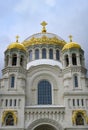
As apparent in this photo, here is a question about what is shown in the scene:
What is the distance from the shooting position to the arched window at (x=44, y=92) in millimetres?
32825

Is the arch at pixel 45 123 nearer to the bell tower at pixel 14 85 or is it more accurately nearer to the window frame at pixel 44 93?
the bell tower at pixel 14 85

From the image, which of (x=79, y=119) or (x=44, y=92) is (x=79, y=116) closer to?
(x=79, y=119)

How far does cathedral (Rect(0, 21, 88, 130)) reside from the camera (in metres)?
29.8

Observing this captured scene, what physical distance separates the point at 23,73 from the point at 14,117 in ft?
20.4

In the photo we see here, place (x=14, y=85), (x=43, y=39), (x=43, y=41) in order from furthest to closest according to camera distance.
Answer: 1. (x=43, y=39)
2. (x=43, y=41)
3. (x=14, y=85)

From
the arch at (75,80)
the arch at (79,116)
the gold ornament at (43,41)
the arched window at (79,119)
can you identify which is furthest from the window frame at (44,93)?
the gold ornament at (43,41)

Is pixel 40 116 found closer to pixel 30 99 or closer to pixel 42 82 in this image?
pixel 30 99

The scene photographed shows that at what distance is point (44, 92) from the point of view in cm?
3344

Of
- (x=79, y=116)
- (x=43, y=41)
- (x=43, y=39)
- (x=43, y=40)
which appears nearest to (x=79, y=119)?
(x=79, y=116)

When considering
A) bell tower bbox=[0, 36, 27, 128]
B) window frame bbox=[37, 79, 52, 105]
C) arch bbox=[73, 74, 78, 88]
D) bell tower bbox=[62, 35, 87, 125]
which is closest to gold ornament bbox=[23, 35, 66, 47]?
bell tower bbox=[62, 35, 87, 125]

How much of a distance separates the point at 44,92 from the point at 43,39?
10872mm

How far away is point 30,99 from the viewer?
32.8 meters

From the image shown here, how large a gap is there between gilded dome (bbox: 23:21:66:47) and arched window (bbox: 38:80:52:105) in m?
8.93

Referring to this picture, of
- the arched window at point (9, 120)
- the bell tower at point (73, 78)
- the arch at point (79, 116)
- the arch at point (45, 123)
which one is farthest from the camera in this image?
the bell tower at point (73, 78)
